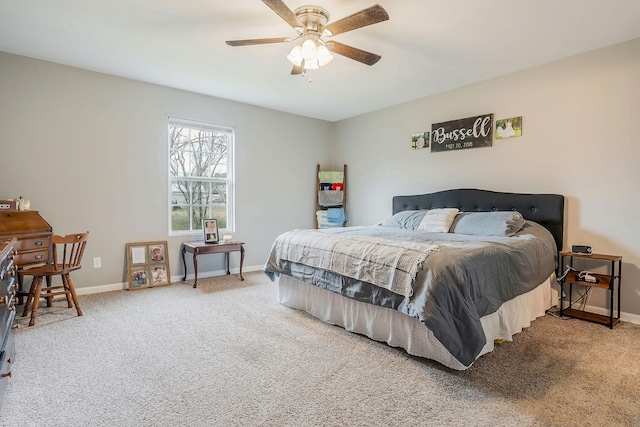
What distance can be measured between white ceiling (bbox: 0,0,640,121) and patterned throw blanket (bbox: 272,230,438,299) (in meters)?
1.75

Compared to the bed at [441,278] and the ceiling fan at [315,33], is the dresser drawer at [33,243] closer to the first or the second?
the bed at [441,278]

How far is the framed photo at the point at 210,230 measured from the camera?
14.5 ft

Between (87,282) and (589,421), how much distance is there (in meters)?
4.44

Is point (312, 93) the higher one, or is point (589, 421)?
point (312, 93)

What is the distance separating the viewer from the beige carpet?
5.38 feet

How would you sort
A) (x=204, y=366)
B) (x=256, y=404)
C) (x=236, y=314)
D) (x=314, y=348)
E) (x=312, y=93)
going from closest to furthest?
(x=256, y=404) → (x=204, y=366) → (x=314, y=348) → (x=236, y=314) → (x=312, y=93)

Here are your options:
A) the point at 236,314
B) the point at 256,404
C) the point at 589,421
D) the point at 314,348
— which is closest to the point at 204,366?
the point at 256,404

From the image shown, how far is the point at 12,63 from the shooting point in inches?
129

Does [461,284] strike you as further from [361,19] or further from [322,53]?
[322,53]

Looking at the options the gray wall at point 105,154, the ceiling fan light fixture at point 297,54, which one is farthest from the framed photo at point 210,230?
the ceiling fan light fixture at point 297,54

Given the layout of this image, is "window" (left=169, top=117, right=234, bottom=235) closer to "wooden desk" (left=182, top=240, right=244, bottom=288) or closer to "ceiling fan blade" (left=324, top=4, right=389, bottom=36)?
"wooden desk" (left=182, top=240, right=244, bottom=288)

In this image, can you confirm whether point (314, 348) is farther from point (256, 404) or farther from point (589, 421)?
point (589, 421)

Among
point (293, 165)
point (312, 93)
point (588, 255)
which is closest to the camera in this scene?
point (588, 255)

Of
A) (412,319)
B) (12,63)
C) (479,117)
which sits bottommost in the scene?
(412,319)
